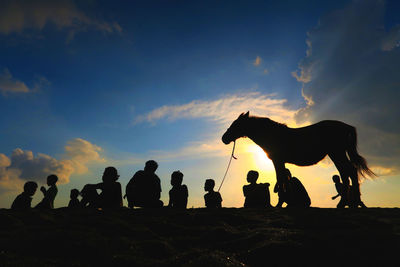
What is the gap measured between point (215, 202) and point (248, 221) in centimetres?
445

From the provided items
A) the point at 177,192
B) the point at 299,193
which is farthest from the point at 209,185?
the point at 299,193

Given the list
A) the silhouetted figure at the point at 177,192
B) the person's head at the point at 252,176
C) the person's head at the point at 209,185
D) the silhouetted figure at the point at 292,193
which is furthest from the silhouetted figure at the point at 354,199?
the silhouetted figure at the point at 177,192

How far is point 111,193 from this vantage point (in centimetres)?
679

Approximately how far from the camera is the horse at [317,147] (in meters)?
7.85

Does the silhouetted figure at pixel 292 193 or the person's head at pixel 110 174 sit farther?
the silhouetted figure at pixel 292 193

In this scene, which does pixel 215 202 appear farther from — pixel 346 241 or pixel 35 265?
pixel 35 265

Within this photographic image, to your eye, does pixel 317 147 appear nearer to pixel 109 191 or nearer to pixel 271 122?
pixel 271 122

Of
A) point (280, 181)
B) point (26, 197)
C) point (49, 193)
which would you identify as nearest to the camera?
point (26, 197)

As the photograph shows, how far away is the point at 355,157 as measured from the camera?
801cm

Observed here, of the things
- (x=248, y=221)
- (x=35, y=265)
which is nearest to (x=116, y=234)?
(x=35, y=265)

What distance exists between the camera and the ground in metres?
2.48

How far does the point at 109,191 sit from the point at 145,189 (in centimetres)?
103

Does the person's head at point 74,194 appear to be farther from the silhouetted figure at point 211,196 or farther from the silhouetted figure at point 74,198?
the silhouetted figure at point 211,196

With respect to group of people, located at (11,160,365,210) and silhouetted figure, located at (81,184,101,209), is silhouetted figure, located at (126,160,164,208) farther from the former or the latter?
silhouetted figure, located at (81,184,101,209)
